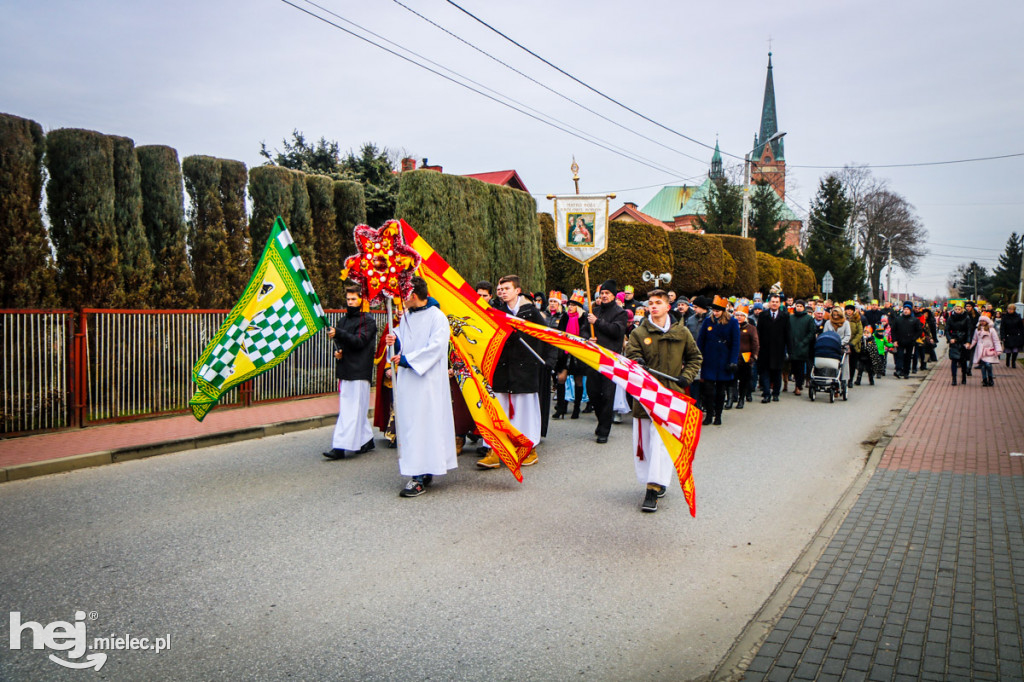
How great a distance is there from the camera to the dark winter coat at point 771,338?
1451 centimetres

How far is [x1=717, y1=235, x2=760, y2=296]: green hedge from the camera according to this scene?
37.6 meters

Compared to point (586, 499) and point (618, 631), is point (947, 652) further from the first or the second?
point (586, 499)

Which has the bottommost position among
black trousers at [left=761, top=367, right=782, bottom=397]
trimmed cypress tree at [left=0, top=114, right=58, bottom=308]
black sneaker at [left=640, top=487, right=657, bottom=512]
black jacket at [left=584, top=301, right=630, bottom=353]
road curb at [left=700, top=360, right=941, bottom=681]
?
road curb at [left=700, top=360, right=941, bottom=681]

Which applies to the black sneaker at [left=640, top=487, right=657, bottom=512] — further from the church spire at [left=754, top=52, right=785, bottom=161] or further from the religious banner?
the church spire at [left=754, top=52, right=785, bottom=161]

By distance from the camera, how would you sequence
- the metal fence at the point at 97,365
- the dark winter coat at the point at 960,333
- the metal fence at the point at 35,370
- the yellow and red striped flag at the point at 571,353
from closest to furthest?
the yellow and red striped flag at the point at 571,353 → the metal fence at the point at 35,370 → the metal fence at the point at 97,365 → the dark winter coat at the point at 960,333

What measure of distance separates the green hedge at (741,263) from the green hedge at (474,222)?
64.0 ft

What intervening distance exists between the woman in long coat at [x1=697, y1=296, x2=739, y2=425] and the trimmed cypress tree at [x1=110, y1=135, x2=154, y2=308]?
9072 mm

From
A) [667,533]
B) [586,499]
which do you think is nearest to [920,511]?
[667,533]

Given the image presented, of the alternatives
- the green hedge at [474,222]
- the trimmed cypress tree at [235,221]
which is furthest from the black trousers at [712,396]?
the trimmed cypress tree at [235,221]

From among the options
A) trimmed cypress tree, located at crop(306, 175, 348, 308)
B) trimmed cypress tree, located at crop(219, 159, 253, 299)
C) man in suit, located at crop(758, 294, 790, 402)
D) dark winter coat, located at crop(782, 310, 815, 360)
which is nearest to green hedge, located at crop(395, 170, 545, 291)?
trimmed cypress tree, located at crop(306, 175, 348, 308)

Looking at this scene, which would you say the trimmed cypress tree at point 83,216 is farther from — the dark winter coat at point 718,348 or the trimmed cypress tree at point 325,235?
the dark winter coat at point 718,348

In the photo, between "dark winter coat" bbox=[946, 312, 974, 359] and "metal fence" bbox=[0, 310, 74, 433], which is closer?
"metal fence" bbox=[0, 310, 74, 433]

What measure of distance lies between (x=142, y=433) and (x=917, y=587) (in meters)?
8.93

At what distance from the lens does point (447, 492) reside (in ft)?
22.4
